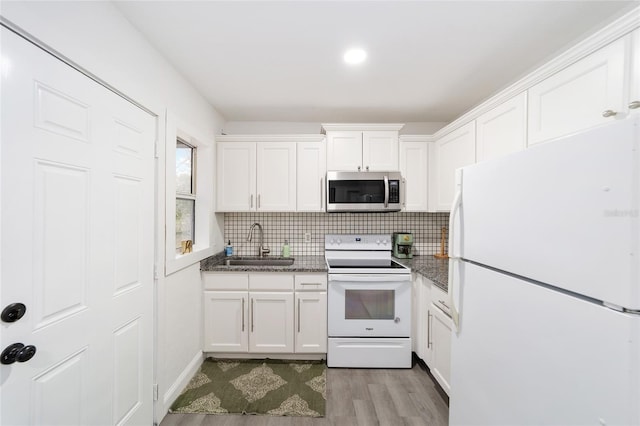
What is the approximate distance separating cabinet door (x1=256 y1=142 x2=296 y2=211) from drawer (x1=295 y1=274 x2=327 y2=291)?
2.51ft

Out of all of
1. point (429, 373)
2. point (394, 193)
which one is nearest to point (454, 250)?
point (394, 193)

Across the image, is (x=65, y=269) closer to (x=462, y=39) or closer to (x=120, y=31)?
(x=120, y=31)

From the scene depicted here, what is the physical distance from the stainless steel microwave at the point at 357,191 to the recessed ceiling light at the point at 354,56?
1.08 m

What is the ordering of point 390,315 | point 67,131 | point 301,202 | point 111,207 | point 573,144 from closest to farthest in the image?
point 573,144, point 67,131, point 111,207, point 390,315, point 301,202

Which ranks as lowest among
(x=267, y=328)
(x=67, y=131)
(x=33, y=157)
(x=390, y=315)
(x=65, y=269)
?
(x=267, y=328)

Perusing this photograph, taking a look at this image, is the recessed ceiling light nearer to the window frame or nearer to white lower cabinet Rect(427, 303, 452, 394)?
the window frame

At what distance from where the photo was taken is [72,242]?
110 centimetres

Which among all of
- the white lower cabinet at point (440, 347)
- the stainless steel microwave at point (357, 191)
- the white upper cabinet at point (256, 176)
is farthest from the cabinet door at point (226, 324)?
the white lower cabinet at point (440, 347)

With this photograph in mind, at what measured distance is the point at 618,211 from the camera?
661mm

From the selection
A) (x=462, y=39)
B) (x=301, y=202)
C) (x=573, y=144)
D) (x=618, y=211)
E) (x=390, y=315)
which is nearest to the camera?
(x=618, y=211)

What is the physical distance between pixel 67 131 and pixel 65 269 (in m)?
0.57

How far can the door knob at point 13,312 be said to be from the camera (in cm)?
85

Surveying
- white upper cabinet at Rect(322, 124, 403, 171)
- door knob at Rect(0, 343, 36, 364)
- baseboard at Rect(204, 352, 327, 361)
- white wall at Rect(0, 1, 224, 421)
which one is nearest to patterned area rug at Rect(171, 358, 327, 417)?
baseboard at Rect(204, 352, 327, 361)

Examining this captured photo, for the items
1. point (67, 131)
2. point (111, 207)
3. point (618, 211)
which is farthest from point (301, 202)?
point (618, 211)
